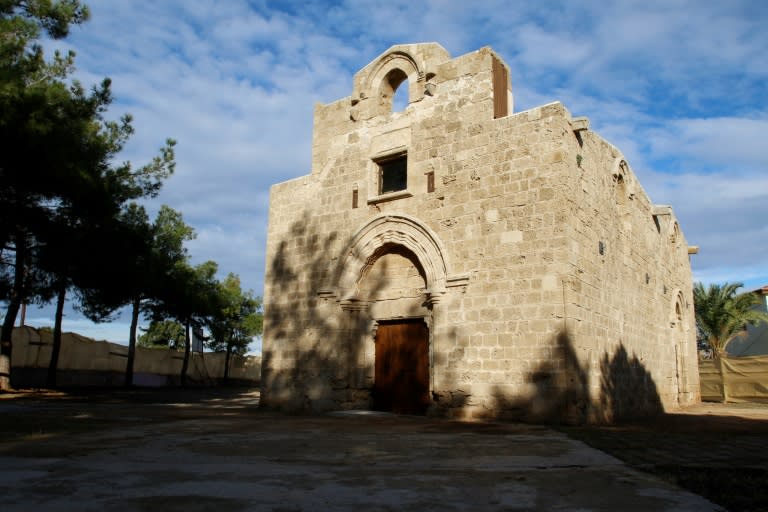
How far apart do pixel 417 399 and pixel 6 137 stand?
9.65 meters

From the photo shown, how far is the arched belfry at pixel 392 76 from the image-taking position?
11.9m

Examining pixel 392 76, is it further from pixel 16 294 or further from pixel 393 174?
pixel 16 294

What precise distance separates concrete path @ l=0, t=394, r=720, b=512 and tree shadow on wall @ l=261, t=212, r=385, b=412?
4263 mm

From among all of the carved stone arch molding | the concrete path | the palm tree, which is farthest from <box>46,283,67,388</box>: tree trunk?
the palm tree

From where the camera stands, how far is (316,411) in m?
12.1

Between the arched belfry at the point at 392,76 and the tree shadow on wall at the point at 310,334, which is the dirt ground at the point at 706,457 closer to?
the tree shadow on wall at the point at 310,334

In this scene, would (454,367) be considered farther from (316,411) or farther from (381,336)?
(316,411)

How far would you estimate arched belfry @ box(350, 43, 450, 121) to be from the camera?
11906 millimetres

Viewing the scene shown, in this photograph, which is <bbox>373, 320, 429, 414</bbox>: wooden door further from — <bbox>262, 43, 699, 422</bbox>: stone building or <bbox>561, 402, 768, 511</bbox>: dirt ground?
<bbox>561, 402, 768, 511</bbox>: dirt ground

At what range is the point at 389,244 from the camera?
38.9 feet

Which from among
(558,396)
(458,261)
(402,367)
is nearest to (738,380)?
(558,396)

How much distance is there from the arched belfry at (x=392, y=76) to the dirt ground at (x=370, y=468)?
711cm

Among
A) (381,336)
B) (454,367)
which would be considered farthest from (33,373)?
(454,367)

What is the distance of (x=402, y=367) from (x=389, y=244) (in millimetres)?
2428
